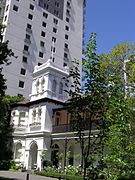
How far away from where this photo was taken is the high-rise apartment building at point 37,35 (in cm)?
5647

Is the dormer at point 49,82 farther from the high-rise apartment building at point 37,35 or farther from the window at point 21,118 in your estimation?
the high-rise apartment building at point 37,35

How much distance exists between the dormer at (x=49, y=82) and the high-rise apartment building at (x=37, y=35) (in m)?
11.3

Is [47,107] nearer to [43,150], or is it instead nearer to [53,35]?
[43,150]

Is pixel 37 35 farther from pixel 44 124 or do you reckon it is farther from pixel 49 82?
pixel 44 124

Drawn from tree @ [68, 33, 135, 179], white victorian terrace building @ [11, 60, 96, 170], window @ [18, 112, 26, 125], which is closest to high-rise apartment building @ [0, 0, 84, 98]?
window @ [18, 112, 26, 125]

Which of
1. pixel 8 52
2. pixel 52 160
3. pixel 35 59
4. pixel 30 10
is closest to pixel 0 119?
pixel 8 52

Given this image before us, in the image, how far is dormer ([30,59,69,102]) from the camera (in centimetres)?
4138

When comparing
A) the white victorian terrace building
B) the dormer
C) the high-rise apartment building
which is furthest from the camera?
the high-rise apartment building

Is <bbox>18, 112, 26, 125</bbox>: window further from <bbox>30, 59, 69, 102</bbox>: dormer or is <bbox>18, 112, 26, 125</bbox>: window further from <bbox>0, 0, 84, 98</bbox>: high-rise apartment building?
<bbox>0, 0, 84, 98</bbox>: high-rise apartment building

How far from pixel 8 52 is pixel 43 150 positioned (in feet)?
71.9

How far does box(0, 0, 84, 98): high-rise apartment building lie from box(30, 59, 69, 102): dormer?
11.3 meters

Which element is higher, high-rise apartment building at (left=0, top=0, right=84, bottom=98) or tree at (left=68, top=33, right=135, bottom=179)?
high-rise apartment building at (left=0, top=0, right=84, bottom=98)

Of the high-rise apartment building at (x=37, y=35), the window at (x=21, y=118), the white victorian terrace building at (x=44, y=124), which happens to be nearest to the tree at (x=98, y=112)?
the white victorian terrace building at (x=44, y=124)

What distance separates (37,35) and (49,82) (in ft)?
80.7
